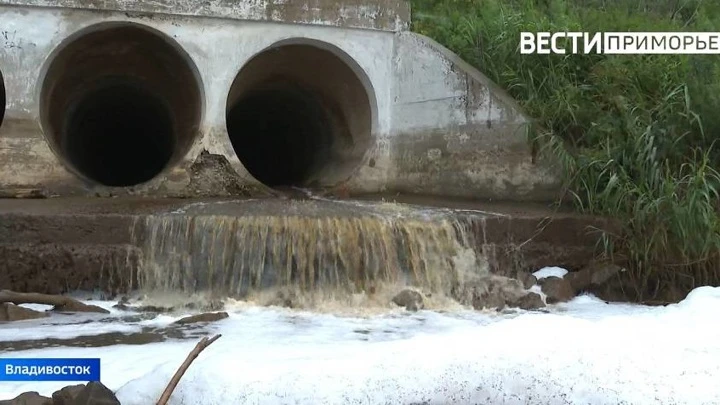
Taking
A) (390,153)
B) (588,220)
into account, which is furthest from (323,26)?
(588,220)

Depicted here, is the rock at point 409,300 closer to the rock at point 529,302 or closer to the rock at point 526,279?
the rock at point 529,302

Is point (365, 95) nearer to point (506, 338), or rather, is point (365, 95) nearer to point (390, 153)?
point (390, 153)

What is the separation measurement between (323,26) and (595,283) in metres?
4.12

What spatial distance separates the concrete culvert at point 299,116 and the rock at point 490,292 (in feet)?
9.69

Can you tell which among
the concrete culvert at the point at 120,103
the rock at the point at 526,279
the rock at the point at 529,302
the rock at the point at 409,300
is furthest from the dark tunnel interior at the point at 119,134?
the rock at the point at 529,302

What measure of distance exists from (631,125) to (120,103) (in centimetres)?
683

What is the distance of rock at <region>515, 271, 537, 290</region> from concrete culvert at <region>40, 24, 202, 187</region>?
389cm

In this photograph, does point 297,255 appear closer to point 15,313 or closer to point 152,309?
point 152,309

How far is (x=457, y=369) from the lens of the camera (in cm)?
324

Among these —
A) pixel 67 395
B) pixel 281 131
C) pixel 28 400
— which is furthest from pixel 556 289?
pixel 281 131

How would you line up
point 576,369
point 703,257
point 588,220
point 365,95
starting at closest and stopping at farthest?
point 576,369 < point 703,257 < point 588,220 < point 365,95

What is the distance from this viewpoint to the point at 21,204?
6.34 meters

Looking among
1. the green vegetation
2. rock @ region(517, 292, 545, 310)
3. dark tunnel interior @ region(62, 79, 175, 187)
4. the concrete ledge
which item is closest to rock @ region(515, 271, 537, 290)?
rock @ region(517, 292, 545, 310)

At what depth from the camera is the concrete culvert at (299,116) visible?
343 inches
